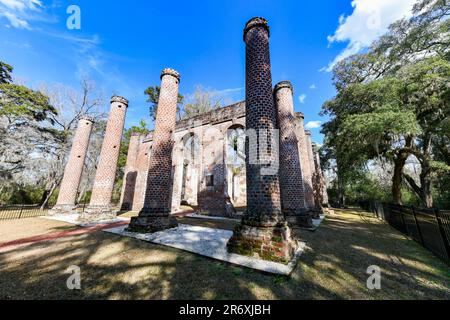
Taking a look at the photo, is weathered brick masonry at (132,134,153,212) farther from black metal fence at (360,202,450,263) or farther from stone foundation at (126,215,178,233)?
black metal fence at (360,202,450,263)

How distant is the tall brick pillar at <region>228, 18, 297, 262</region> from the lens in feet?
14.0

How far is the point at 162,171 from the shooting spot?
765cm

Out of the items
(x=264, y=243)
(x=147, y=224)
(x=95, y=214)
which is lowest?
(x=264, y=243)

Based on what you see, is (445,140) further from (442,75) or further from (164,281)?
(164,281)

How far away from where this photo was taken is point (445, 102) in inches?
424

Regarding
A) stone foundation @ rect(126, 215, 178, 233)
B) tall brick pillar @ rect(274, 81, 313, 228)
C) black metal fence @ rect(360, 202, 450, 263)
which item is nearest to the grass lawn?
black metal fence @ rect(360, 202, 450, 263)

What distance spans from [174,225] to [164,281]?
452 centimetres

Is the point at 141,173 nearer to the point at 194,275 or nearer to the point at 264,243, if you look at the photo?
the point at 194,275

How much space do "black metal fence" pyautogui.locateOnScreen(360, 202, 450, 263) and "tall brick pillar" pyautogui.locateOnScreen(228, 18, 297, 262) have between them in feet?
12.9

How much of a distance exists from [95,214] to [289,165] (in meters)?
10.8

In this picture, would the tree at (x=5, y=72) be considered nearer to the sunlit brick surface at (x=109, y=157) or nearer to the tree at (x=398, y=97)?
the sunlit brick surface at (x=109, y=157)

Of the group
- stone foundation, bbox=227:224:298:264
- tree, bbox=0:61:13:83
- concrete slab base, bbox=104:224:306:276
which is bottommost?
concrete slab base, bbox=104:224:306:276

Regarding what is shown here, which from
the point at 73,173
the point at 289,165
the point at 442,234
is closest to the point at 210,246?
the point at 289,165
